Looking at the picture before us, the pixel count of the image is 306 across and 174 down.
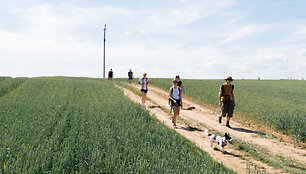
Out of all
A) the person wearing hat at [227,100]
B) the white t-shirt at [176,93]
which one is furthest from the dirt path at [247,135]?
the white t-shirt at [176,93]

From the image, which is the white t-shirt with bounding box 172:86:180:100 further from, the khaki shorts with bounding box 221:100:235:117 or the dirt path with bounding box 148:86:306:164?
the khaki shorts with bounding box 221:100:235:117

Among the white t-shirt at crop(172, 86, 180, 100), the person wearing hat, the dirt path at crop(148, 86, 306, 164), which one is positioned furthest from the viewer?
the person wearing hat

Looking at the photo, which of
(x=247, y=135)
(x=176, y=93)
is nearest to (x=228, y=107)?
(x=247, y=135)

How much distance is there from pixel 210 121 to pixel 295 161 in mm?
4985

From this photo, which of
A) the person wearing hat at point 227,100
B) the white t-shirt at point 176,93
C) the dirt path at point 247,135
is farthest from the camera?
the person wearing hat at point 227,100

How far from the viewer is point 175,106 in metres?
9.55

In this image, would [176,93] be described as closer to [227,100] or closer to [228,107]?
[227,100]

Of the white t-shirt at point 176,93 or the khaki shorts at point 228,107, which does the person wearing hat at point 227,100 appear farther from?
the white t-shirt at point 176,93

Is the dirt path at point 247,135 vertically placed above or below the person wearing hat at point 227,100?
below

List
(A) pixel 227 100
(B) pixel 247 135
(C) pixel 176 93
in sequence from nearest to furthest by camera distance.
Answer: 1. (C) pixel 176 93
2. (B) pixel 247 135
3. (A) pixel 227 100

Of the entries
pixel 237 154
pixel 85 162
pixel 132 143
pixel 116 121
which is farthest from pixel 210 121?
pixel 85 162

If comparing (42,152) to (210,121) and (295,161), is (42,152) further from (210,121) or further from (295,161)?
(210,121)

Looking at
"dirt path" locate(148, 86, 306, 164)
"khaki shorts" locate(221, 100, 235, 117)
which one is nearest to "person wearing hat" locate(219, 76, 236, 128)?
"khaki shorts" locate(221, 100, 235, 117)

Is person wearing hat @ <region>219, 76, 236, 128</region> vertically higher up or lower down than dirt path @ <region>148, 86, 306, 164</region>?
higher up
